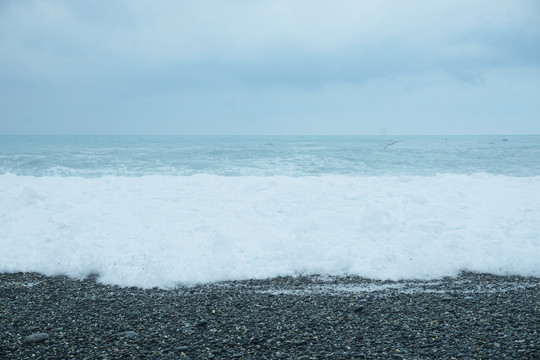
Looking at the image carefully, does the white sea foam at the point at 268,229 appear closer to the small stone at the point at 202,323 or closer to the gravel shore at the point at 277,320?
the gravel shore at the point at 277,320

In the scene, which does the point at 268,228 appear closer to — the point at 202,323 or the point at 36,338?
the point at 202,323

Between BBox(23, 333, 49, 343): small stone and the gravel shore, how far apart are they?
0.02 metres

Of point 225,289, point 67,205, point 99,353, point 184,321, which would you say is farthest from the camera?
point 67,205

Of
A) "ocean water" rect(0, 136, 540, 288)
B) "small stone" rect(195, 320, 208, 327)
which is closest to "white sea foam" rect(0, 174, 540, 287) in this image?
"ocean water" rect(0, 136, 540, 288)

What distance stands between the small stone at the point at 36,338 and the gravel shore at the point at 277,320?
0.08 ft

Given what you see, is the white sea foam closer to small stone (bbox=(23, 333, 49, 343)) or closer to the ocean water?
the ocean water

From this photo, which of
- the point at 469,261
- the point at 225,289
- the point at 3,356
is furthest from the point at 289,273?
the point at 3,356

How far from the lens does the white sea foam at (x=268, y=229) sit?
773 centimetres

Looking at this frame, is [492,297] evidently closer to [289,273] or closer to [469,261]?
[469,261]

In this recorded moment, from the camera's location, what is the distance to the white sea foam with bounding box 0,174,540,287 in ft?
25.4

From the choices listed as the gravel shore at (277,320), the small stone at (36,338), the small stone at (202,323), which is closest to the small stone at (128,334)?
the gravel shore at (277,320)

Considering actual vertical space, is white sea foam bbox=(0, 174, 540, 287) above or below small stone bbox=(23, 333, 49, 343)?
above

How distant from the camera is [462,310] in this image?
217 inches

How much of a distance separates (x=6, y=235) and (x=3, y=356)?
5939mm
